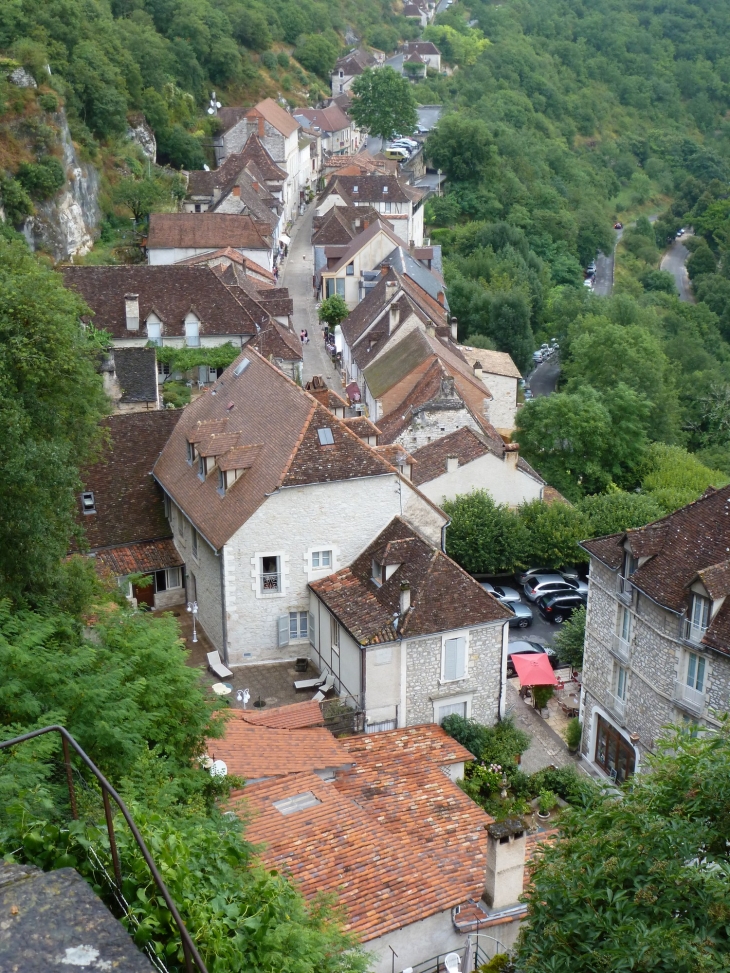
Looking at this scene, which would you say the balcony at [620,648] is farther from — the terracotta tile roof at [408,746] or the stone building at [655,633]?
the terracotta tile roof at [408,746]

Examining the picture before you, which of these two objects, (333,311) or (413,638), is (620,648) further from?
(333,311)

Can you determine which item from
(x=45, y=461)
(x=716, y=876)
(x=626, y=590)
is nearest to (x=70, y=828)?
(x=716, y=876)

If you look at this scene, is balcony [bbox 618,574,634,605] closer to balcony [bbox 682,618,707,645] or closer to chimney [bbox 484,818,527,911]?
balcony [bbox 682,618,707,645]

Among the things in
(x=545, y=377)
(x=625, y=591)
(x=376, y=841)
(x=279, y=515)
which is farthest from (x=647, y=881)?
(x=545, y=377)

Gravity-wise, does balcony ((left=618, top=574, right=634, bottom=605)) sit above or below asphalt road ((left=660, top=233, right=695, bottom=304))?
above

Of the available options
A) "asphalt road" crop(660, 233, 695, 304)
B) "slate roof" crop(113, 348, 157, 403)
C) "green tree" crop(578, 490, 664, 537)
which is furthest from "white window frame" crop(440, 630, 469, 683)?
"asphalt road" crop(660, 233, 695, 304)

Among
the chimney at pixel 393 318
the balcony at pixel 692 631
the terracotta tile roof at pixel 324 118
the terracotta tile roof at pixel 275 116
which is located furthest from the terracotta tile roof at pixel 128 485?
the terracotta tile roof at pixel 324 118
